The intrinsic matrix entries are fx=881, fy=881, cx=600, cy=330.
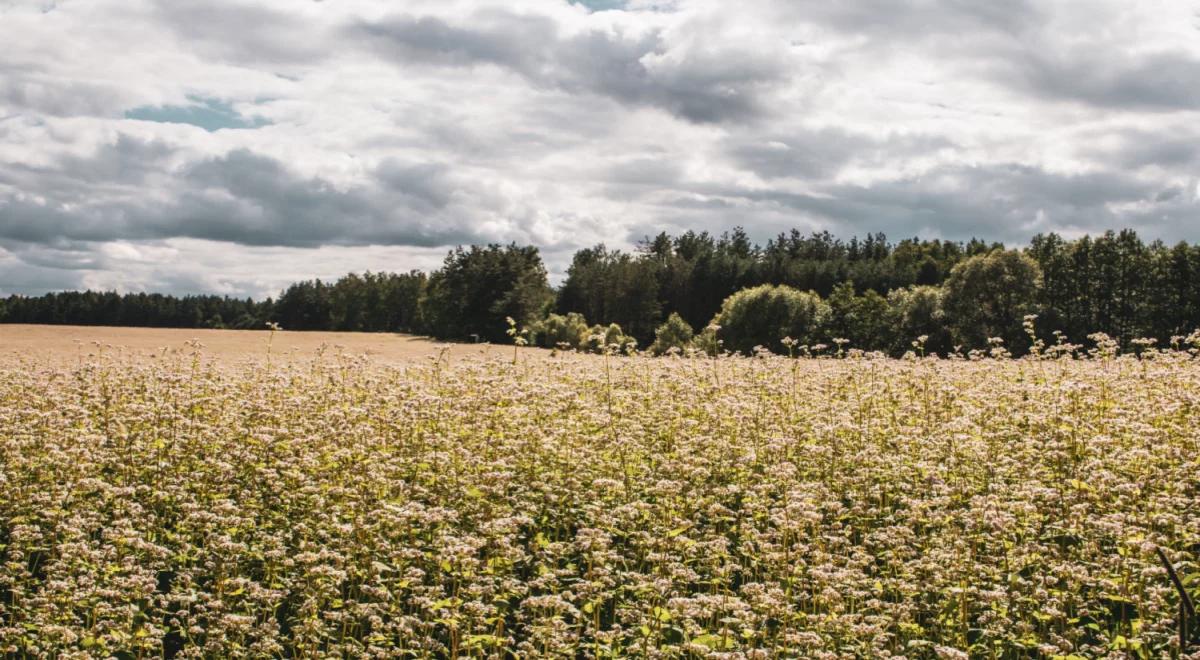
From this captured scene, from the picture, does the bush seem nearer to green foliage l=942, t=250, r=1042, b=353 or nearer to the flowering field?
green foliage l=942, t=250, r=1042, b=353

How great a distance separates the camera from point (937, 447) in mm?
11141

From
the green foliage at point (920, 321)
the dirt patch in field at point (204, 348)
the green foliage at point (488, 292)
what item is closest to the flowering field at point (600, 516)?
the dirt patch in field at point (204, 348)

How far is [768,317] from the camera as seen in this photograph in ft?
366

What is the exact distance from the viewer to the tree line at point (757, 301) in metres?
87.0

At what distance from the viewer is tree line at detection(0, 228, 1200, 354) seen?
87.0m

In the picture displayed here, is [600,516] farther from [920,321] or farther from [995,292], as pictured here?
[920,321]

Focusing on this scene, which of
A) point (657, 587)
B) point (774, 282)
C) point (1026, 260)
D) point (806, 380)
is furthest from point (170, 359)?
point (774, 282)

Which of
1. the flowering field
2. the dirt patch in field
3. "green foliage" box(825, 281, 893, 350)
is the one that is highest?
"green foliage" box(825, 281, 893, 350)

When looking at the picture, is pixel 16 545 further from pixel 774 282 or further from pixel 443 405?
pixel 774 282

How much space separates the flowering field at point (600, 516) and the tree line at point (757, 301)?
5.13 meters

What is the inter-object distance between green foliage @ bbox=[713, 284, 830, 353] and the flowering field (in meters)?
95.0

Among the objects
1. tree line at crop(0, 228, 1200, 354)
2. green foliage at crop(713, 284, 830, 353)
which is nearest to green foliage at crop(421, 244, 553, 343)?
tree line at crop(0, 228, 1200, 354)

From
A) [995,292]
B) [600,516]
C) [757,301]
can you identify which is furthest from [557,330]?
[600,516]

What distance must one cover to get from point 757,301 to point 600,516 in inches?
4151
